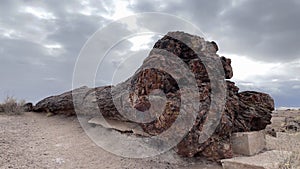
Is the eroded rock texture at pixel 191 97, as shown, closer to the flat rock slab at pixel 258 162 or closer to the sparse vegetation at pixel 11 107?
the flat rock slab at pixel 258 162

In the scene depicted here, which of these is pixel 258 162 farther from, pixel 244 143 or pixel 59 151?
pixel 59 151

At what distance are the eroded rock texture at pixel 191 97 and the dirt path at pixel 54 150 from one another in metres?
0.58

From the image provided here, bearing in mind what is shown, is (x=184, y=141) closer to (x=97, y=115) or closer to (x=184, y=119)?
(x=184, y=119)

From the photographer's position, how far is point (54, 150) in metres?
6.19

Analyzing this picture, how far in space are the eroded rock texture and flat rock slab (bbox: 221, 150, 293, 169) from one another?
1.13 feet

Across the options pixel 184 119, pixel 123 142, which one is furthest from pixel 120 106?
pixel 184 119

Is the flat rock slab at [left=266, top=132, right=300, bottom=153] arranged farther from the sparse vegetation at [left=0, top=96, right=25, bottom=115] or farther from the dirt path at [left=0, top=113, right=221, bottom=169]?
the sparse vegetation at [left=0, top=96, right=25, bottom=115]

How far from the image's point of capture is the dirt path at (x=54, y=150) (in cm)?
555

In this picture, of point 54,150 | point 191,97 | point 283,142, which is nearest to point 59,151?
point 54,150

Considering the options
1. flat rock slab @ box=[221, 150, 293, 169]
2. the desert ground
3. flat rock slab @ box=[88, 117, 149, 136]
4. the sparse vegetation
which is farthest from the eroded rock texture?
the sparse vegetation

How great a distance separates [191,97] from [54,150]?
2.98m

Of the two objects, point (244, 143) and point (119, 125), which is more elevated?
point (119, 125)

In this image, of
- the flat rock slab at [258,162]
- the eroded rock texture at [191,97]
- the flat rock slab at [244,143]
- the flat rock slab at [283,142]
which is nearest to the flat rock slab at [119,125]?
the eroded rock texture at [191,97]

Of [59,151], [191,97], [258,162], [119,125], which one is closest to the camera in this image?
[258,162]
